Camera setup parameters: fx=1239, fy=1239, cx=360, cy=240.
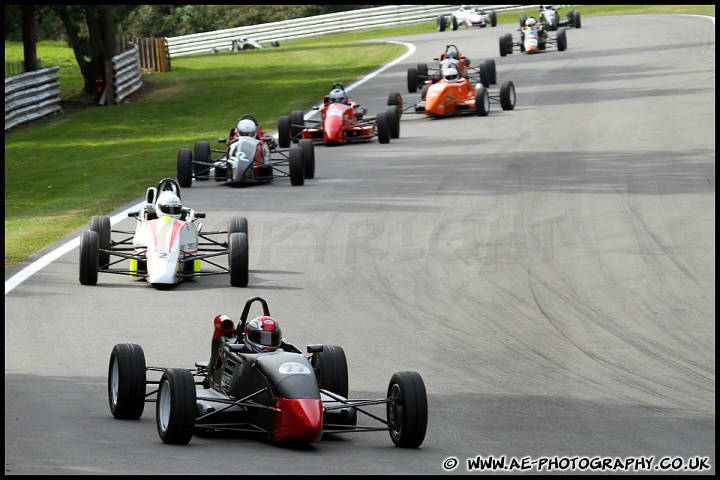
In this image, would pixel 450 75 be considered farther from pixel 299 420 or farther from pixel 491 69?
pixel 299 420

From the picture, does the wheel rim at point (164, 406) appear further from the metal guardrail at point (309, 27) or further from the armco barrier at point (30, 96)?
the metal guardrail at point (309, 27)

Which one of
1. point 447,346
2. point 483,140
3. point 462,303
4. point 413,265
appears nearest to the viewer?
point 447,346

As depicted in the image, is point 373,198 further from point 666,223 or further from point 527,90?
point 527,90

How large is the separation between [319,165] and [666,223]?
30.5 feet

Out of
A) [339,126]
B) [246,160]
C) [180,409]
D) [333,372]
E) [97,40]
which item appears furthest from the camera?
[97,40]

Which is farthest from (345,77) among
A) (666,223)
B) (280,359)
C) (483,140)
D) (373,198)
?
(280,359)

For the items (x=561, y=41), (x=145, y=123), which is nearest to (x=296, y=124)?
(x=145, y=123)

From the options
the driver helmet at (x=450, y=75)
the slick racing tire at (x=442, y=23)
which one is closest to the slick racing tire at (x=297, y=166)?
the driver helmet at (x=450, y=75)

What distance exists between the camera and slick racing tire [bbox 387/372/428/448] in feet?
31.9

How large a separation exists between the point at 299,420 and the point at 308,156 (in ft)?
54.3

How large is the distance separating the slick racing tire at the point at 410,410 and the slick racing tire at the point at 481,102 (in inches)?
991

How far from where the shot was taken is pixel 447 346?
46.2 feet

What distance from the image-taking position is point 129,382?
1052 centimetres

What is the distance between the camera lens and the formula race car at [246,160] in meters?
25.2
